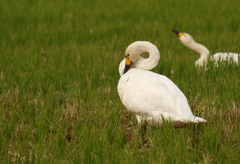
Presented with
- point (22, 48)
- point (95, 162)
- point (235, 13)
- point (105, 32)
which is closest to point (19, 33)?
point (22, 48)

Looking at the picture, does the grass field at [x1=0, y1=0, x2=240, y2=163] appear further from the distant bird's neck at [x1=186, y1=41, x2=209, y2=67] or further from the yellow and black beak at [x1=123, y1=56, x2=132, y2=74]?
the yellow and black beak at [x1=123, y1=56, x2=132, y2=74]

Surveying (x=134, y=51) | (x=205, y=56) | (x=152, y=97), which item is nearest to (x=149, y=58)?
(x=134, y=51)

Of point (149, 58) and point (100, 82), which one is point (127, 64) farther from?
point (100, 82)

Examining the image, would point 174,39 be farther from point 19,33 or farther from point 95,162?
point 95,162

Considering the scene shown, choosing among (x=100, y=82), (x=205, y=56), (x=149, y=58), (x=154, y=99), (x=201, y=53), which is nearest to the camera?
(x=154, y=99)

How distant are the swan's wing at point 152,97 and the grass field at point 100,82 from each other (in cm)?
21

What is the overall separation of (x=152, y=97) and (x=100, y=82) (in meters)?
2.01

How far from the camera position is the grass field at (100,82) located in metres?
3.42

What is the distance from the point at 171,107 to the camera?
12.4ft

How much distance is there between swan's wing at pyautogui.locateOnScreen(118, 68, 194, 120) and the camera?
377 cm

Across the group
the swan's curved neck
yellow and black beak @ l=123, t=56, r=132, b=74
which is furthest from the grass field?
the swan's curved neck

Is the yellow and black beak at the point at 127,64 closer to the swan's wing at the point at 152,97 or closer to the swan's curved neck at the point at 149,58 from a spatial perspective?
the swan's curved neck at the point at 149,58

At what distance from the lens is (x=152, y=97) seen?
3.92m

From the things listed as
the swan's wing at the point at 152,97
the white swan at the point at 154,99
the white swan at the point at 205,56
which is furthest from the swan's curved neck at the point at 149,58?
the white swan at the point at 205,56
